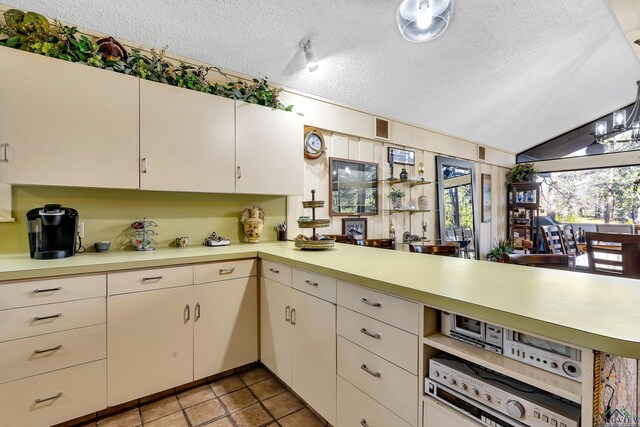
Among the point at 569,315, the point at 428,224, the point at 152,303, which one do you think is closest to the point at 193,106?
the point at 152,303

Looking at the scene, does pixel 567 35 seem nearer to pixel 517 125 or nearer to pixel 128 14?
pixel 517 125

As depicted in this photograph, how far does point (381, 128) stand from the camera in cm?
380

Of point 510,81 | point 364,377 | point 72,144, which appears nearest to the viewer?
point 364,377

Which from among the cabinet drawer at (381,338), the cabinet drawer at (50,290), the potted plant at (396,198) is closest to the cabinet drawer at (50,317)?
the cabinet drawer at (50,290)

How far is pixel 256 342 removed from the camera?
231cm

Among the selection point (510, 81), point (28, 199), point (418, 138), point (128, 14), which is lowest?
point (28, 199)

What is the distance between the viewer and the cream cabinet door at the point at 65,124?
170cm

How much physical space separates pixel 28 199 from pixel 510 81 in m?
5.03

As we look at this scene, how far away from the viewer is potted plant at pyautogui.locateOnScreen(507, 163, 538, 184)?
5843mm

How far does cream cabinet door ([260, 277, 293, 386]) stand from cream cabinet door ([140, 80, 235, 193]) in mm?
933

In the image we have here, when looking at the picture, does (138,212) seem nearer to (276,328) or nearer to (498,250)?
(276,328)

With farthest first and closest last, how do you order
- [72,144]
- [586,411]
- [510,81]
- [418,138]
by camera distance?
1. [418,138]
2. [510,81]
3. [72,144]
4. [586,411]

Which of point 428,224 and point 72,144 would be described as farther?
point 428,224

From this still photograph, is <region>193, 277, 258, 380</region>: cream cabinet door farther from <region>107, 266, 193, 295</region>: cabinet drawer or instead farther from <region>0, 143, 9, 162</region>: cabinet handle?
<region>0, 143, 9, 162</region>: cabinet handle
